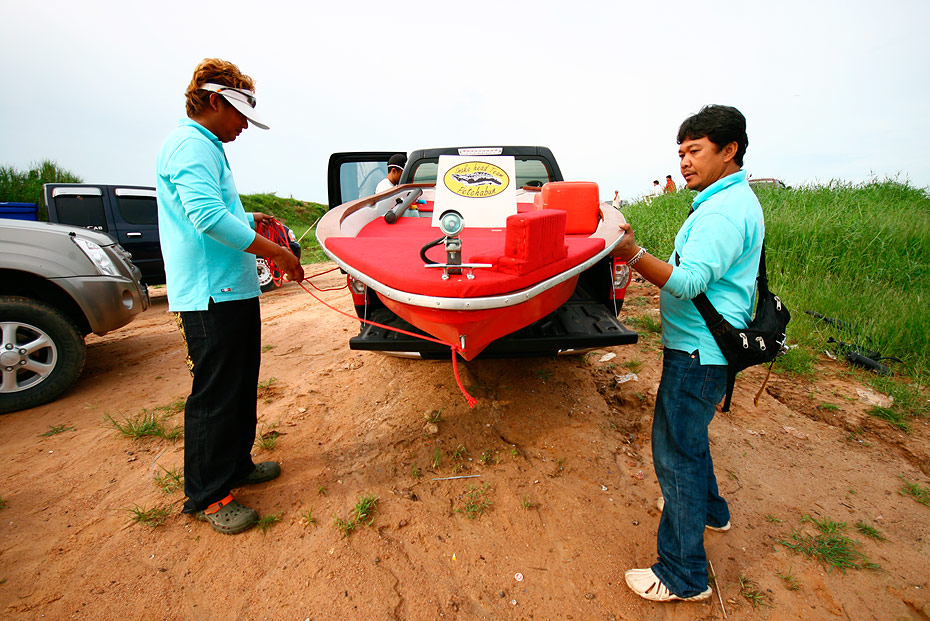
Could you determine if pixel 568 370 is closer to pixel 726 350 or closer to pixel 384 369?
pixel 384 369

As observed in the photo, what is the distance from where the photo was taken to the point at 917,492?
2.39 meters

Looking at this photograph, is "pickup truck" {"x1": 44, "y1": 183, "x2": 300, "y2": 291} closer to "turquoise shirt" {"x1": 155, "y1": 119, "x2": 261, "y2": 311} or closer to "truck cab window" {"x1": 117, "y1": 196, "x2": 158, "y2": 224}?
"truck cab window" {"x1": 117, "y1": 196, "x2": 158, "y2": 224}

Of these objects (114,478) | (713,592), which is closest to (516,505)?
(713,592)

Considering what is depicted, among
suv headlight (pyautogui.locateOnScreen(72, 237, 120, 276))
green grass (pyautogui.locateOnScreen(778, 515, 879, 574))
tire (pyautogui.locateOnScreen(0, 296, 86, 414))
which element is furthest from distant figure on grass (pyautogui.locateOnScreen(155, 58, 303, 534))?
green grass (pyautogui.locateOnScreen(778, 515, 879, 574))

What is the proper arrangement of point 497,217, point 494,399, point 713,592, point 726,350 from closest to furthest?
point 726,350 < point 713,592 < point 497,217 < point 494,399

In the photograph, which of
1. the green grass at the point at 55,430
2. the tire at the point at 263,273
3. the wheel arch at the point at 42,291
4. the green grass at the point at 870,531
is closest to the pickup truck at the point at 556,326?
the green grass at the point at 870,531

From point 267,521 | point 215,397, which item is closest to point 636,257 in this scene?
point 215,397

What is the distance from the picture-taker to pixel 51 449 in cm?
266

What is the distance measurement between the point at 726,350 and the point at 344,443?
7.13 ft

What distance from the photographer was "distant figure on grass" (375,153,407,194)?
451 cm

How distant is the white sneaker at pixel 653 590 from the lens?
1.67 meters

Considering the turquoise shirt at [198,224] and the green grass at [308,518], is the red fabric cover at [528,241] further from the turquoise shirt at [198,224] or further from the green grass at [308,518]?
the green grass at [308,518]

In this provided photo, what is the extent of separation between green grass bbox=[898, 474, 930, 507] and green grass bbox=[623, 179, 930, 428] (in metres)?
0.85

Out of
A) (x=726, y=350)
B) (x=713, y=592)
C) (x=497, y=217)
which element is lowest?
(x=713, y=592)
